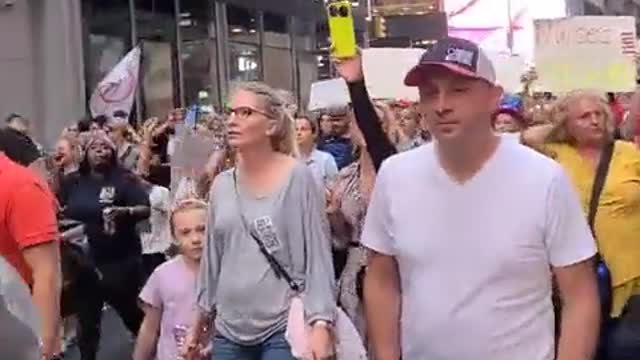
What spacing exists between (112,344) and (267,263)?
6537 mm

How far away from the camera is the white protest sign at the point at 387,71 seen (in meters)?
11.7

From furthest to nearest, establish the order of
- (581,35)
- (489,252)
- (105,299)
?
(581,35) < (105,299) < (489,252)

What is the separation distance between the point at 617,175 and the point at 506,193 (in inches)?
95.2

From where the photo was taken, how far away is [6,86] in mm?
23219

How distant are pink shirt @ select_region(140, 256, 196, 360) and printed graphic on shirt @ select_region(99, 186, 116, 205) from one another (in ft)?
12.4

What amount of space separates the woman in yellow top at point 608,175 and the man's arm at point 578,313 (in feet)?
7.03

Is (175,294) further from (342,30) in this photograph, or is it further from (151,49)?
(151,49)

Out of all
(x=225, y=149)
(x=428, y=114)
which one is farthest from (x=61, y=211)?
(x=428, y=114)

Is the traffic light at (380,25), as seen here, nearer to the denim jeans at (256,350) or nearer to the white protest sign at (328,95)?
the white protest sign at (328,95)

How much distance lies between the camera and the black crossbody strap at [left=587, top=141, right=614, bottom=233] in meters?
6.74

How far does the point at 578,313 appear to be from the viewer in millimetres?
4566

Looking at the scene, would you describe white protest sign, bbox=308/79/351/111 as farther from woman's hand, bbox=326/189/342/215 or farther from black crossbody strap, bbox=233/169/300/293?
black crossbody strap, bbox=233/169/300/293

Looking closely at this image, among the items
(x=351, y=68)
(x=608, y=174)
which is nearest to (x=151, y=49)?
(x=608, y=174)

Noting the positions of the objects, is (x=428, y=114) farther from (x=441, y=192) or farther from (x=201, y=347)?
(x=201, y=347)
